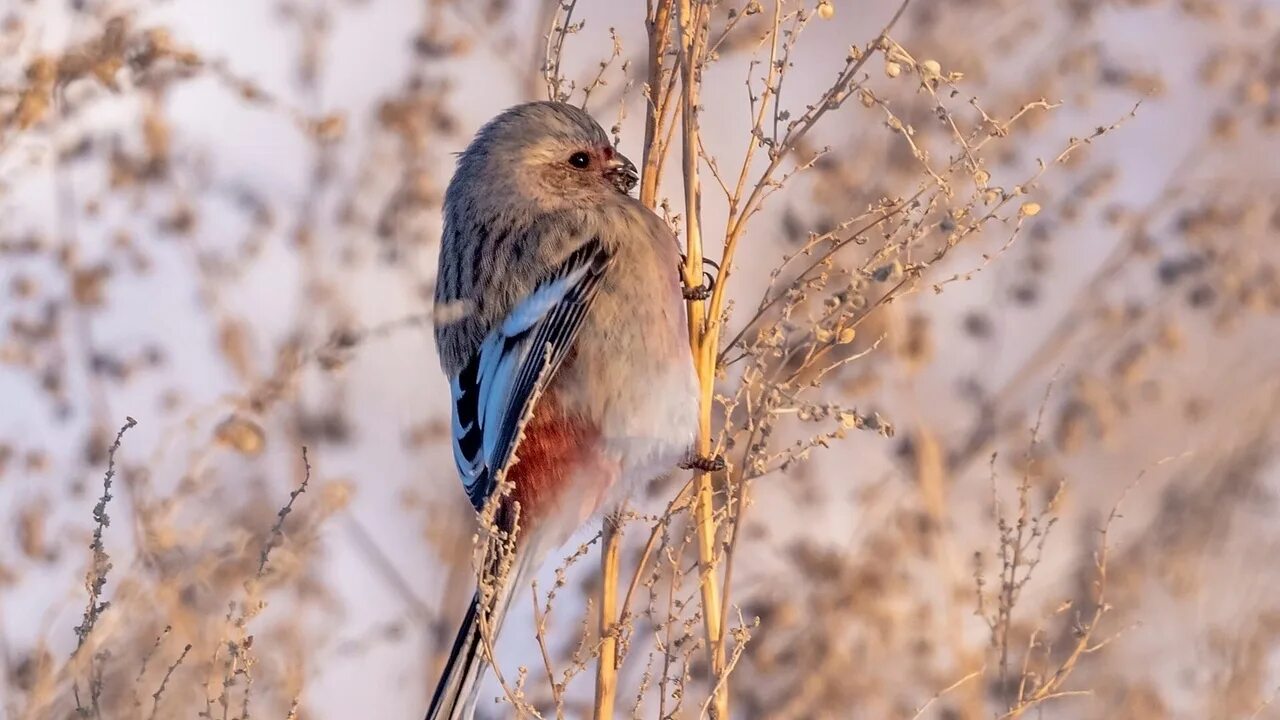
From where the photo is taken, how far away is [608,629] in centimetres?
295

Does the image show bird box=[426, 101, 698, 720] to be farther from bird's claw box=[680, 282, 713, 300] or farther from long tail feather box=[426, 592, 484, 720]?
long tail feather box=[426, 592, 484, 720]

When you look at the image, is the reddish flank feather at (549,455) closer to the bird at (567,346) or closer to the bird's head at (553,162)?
the bird at (567,346)

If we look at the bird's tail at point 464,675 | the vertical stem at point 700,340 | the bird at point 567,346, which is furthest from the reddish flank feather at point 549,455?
the bird's tail at point 464,675

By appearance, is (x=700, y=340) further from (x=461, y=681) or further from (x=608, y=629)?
(x=461, y=681)

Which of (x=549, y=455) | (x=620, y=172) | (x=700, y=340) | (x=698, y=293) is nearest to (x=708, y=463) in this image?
(x=700, y=340)

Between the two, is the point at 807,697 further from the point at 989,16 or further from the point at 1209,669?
the point at 989,16

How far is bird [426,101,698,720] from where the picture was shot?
3641 millimetres

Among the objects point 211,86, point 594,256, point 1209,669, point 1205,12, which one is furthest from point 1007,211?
point 211,86

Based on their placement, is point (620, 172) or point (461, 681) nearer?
point (461, 681)

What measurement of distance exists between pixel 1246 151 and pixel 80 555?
455 centimetres

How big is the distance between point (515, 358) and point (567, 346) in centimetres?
13

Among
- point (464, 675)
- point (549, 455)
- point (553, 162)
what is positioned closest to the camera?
point (464, 675)

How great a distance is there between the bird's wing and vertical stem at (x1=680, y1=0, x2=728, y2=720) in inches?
17.4

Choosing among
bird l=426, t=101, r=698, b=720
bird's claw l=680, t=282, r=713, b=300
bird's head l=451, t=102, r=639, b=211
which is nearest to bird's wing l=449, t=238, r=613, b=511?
bird l=426, t=101, r=698, b=720
